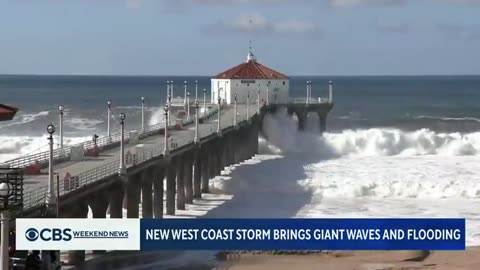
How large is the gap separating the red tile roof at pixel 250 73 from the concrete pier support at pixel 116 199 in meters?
44.8

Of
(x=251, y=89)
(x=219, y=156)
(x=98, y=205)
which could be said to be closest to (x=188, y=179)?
(x=219, y=156)

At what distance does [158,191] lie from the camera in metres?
39.2

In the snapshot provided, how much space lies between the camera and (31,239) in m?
17.7

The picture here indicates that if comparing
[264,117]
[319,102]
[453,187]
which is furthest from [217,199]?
[319,102]

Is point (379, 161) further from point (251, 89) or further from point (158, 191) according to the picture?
point (158, 191)

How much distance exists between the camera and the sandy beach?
29719mm

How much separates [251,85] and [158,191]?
127 ft

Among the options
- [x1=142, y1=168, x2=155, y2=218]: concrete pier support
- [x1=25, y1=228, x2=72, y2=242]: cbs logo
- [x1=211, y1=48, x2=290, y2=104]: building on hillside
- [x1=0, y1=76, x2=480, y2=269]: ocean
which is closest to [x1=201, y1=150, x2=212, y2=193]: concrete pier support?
[x1=0, y1=76, x2=480, y2=269]: ocean

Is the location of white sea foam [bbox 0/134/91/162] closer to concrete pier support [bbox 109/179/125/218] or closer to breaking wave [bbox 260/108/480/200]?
breaking wave [bbox 260/108/480/200]

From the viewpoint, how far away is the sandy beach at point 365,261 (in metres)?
29.7

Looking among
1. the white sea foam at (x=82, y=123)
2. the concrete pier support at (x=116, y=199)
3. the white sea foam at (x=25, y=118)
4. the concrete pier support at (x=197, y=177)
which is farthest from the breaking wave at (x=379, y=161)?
the white sea foam at (x=25, y=118)

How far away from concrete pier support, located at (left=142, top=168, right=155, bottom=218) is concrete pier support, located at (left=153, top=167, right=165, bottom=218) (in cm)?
76

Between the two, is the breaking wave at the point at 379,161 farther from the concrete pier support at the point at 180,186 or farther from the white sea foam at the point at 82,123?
the white sea foam at the point at 82,123

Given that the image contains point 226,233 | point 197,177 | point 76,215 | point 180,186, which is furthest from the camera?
point 197,177
